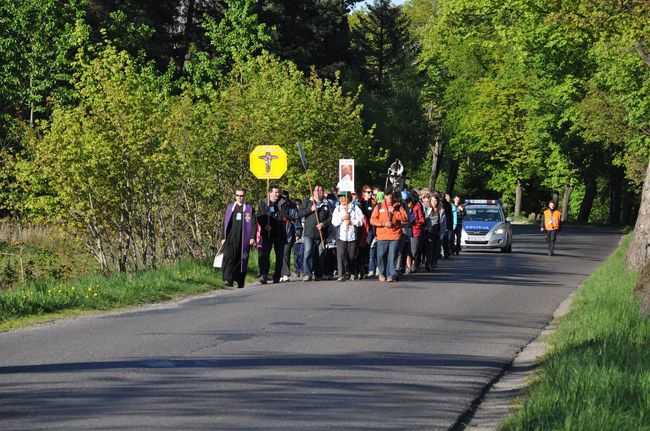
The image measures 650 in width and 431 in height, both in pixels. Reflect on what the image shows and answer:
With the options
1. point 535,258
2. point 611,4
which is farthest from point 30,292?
point 535,258

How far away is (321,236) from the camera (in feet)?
83.1

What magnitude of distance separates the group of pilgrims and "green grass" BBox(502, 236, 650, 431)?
9281 millimetres

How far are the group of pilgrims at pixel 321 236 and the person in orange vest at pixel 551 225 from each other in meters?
12.3

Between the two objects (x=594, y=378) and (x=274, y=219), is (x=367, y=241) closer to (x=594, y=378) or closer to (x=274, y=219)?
(x=274, y=219)

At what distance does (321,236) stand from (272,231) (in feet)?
3.18

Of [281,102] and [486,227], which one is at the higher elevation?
[281,102]

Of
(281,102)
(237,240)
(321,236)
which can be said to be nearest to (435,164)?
Result: (281,102)

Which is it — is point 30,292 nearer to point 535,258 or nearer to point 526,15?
point 535,258

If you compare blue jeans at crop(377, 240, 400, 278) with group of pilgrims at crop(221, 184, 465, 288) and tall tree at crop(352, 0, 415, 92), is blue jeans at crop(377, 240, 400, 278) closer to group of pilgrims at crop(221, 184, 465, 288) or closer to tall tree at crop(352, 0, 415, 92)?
group of pilgrims at crop(221, 184, 465, 288)

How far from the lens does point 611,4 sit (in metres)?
25.0

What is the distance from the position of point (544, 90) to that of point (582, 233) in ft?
26.8

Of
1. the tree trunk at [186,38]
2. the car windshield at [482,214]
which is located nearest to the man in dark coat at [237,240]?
the car windshield at [482,214]

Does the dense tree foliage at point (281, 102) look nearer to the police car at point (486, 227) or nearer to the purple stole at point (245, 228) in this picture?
the purple stole at point (245, 228)

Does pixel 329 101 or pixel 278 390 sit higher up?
pixel 329 101
